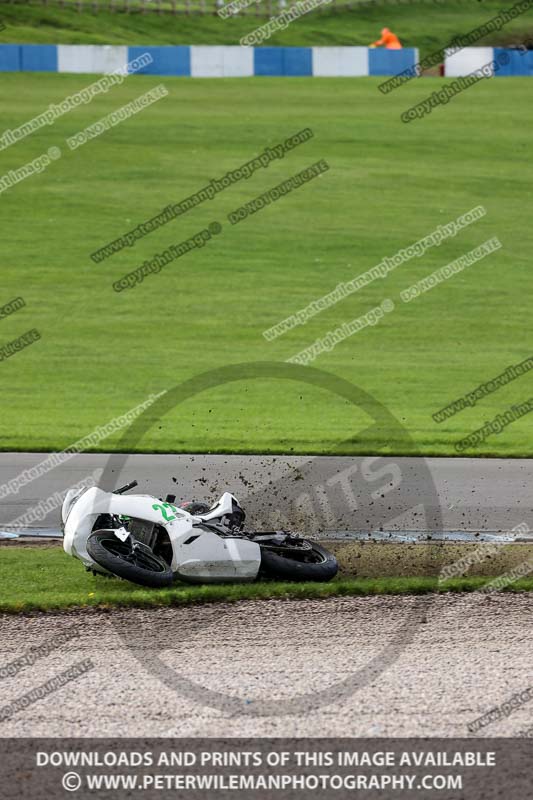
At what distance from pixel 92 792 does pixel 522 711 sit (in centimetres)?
277

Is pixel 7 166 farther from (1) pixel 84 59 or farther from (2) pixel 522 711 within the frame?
(2) pixel 522 711

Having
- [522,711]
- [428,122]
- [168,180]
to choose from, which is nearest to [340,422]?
[522,711]

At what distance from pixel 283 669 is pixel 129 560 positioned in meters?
2.16

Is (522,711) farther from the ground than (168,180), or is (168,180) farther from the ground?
(522,711)

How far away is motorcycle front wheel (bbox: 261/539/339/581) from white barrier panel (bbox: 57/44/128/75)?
35.3 metres

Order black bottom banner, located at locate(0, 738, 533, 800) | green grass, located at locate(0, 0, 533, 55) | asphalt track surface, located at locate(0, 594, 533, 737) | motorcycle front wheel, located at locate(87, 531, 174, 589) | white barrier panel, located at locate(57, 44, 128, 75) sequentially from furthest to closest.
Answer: green grass, located at locate(0, 0, 533, 55) < white barrier panel, located at locate(57, 44, 128, 75) < motorcycle front wheel, located at locate(87, 531, 174, 589) < asphalt track surface, located at locate(0, 594, 533, 737) < black bottom banner, located at locate(0, 738, 533, 800)

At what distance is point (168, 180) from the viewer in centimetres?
3188

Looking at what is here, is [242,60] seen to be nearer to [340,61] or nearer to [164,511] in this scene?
[340,61]

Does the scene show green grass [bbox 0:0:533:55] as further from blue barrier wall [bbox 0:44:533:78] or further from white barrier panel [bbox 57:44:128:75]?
white barrier panel [bbox 57:44:128:75]

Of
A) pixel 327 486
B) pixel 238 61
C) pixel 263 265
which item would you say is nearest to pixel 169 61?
pixel 238 61

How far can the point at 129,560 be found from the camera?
9.75 metres

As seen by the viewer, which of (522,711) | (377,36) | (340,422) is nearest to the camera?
(522,711)

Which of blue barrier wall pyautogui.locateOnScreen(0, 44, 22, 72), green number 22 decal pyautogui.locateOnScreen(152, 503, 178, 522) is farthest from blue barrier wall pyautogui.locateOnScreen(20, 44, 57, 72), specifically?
green number 22 decal pyautogui.locateOnScreen(152, 503, 178, 522)

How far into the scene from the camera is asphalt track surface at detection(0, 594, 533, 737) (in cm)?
721
